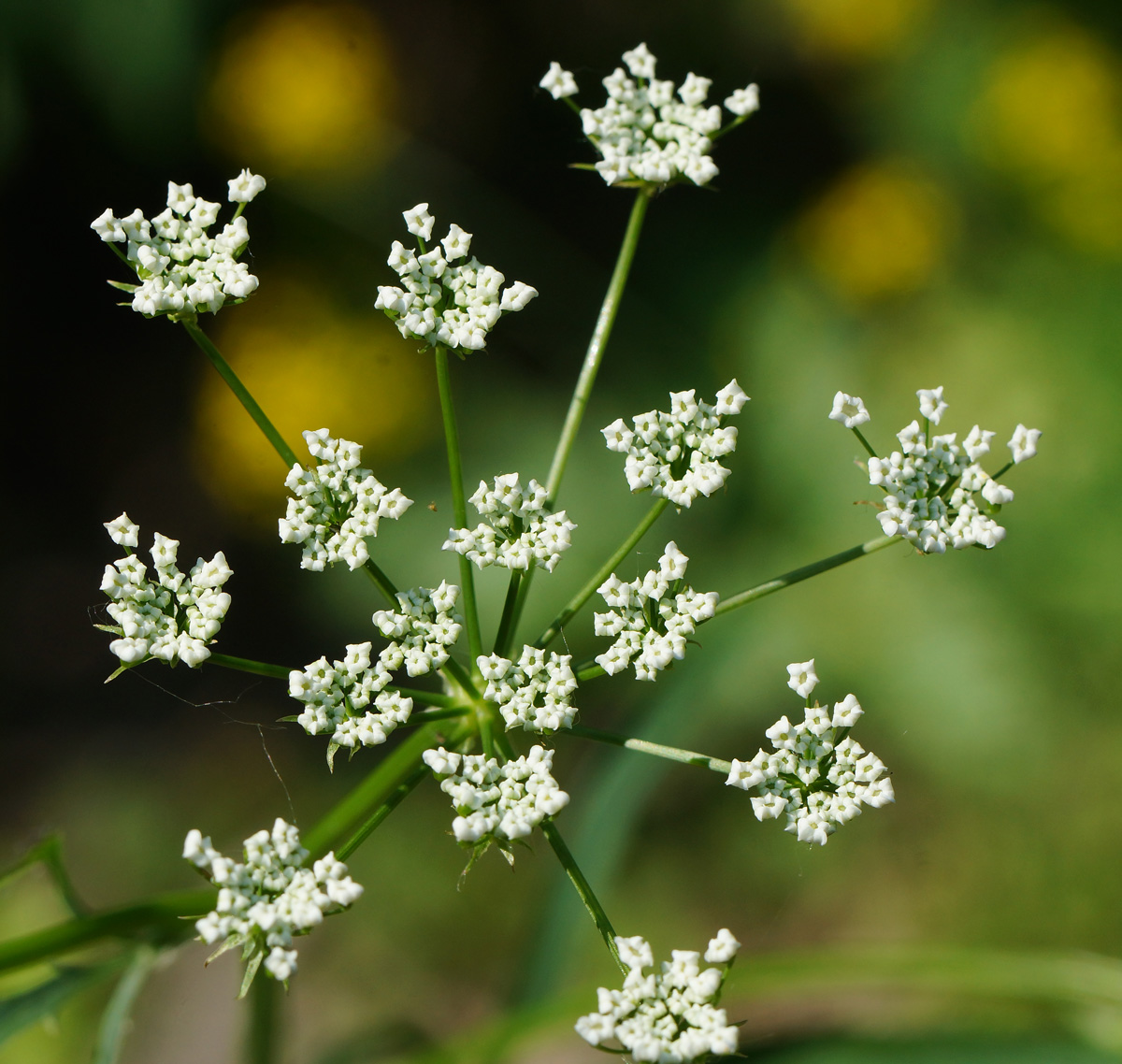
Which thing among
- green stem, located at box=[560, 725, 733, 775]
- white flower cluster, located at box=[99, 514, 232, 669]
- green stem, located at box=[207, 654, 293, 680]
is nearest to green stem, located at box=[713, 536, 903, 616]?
green stem, located at box=[560, 725, 733, 775]

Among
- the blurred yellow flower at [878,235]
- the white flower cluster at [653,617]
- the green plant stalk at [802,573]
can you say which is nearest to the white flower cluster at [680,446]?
the white flower cluster at [653,617]

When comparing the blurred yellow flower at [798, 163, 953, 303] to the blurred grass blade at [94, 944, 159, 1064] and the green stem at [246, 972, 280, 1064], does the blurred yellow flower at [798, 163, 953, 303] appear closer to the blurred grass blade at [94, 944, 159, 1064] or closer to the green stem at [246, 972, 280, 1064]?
the green stem at [246, 972, 280, 1064]

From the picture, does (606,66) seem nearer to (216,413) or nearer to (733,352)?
(733,352)

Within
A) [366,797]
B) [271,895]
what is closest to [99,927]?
[271,895]

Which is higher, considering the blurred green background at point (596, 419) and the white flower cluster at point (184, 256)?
the blurred green background at point (596, 419)

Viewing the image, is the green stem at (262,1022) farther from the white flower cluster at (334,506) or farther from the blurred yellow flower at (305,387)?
the blurred yellow flower at (305,387)

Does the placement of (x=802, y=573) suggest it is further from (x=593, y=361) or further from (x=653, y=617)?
(x=593, y=361)

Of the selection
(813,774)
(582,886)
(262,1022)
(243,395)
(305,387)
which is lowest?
(262,1022)
